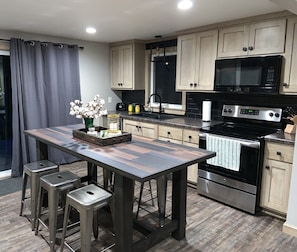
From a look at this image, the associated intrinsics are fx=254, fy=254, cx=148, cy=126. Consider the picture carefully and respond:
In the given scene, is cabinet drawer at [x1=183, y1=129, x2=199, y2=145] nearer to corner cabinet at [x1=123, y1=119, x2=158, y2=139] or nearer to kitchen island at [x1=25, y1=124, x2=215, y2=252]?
corner cabinet at [x1=123, y1=119, x2=158, y2=139]

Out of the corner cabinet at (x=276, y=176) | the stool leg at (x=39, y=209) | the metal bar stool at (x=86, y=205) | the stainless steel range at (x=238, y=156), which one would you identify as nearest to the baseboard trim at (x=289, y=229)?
the corner cabinet at (x=276, y=176)

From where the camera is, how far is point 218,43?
3324mm

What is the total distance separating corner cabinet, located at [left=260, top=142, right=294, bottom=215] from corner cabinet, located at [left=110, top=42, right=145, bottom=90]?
2.71 m

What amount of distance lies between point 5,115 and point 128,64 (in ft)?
7.41

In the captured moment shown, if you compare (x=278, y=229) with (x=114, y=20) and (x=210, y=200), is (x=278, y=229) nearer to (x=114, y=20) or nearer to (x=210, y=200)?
(x=210, y=200)

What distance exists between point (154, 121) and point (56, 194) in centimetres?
202

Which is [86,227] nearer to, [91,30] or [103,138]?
[103,138]

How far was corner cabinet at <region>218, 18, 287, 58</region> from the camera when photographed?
2.79 meters

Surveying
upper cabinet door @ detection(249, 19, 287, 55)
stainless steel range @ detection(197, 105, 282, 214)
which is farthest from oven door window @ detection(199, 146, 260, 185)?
upper cabinet door @ detection(249, 19, 287, 55)

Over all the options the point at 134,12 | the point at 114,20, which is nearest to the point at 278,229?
the point at 134,12

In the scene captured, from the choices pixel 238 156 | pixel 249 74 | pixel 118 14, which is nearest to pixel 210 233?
pixel 238 156

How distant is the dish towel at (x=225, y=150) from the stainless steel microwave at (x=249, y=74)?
65cm

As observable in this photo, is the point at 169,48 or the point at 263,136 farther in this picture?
the point at 169,48

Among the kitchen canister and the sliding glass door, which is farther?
the sliding glass door
